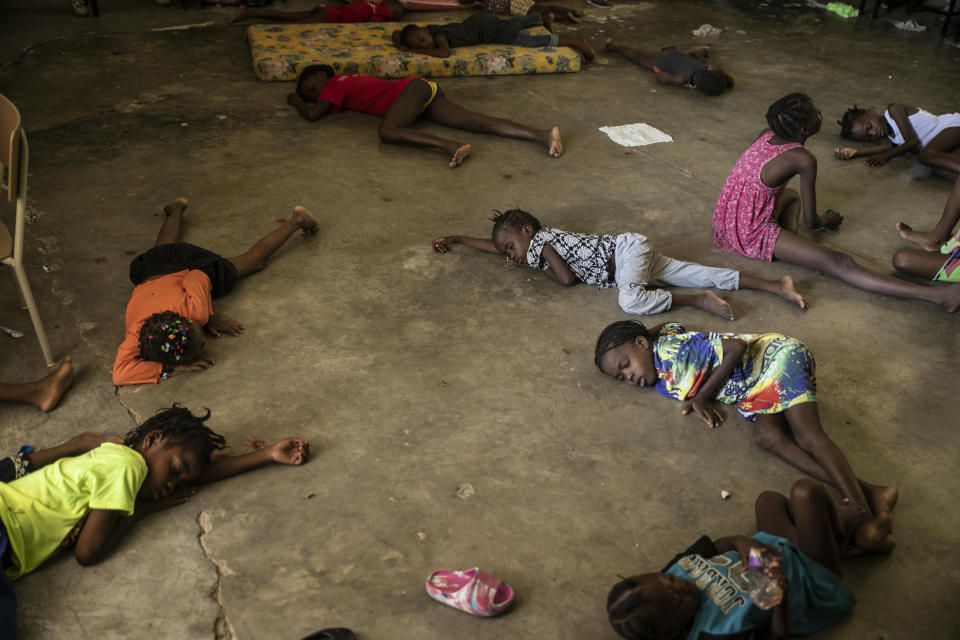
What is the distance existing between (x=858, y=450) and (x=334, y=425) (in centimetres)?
184

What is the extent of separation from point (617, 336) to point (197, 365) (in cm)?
161

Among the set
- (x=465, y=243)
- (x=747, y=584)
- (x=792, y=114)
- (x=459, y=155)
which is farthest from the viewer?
(x=459, y=155)

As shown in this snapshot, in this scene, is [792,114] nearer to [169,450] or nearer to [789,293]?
[789,293]

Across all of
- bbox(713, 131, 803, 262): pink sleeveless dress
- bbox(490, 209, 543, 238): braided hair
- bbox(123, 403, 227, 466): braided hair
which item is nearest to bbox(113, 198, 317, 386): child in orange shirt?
bbox(123, 403, 227, 466): braided hair

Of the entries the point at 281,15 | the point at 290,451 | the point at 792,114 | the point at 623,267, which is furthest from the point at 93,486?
the point at 281,15

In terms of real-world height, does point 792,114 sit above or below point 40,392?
above

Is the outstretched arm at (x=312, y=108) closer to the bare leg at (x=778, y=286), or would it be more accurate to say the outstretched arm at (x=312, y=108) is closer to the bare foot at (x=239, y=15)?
the bare foot at (x=239, y=15)

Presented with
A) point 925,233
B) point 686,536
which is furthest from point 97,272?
point 925,233

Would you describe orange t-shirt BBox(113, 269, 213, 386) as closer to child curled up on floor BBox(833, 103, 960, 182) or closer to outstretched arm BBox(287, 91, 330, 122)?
outstretched arm BBox(287, 91, 330, 122)

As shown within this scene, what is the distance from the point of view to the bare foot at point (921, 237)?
4.04 metres

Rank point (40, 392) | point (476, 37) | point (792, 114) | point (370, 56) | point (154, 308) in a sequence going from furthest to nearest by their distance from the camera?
point (476, 37) → point (370, 56) → point (792, 114) → point (154, 308) → point (40, 392)

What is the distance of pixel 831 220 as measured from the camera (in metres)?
4.23

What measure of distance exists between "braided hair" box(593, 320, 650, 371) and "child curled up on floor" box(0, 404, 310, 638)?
1.36 metres

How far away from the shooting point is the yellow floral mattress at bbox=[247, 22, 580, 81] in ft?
19.0
